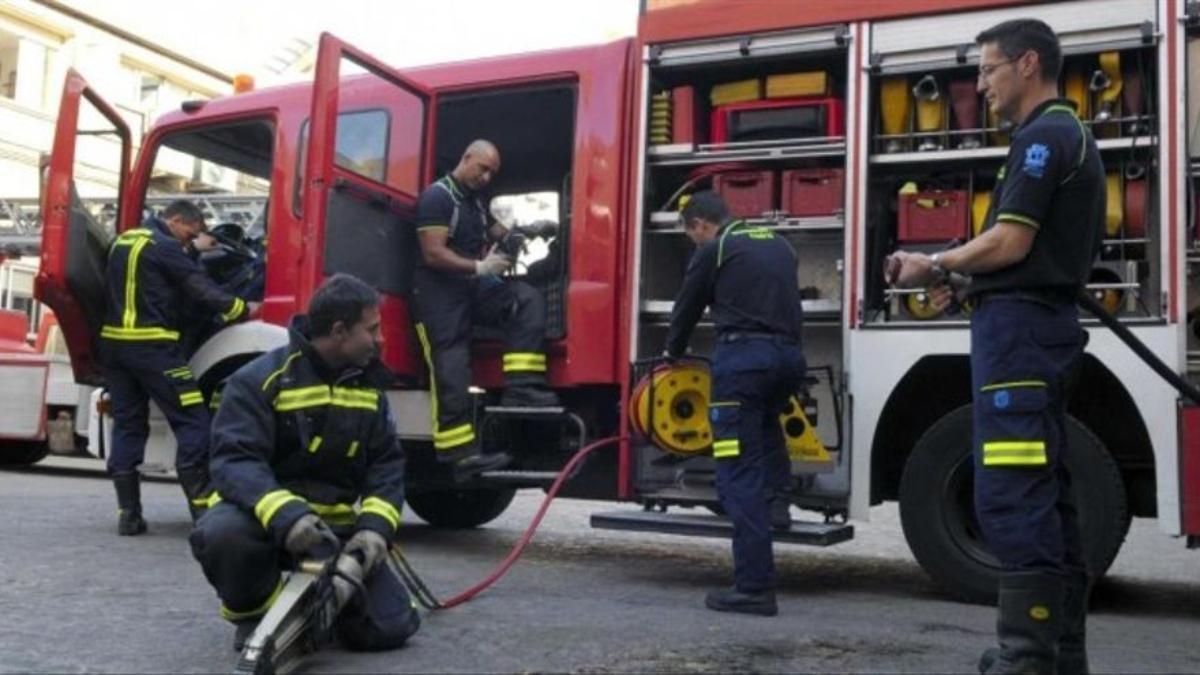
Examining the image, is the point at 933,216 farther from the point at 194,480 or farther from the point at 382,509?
the point at 194,480

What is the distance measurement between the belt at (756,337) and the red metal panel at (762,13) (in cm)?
147

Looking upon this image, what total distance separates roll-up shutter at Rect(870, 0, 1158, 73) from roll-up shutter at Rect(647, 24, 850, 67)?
0.63 ft

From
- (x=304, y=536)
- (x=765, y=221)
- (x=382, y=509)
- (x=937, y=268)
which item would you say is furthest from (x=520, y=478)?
(x=937, y=268)

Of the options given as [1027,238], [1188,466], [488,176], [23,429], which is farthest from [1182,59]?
[23,429]

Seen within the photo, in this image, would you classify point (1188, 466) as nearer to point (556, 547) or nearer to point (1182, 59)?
point (1182, 59)

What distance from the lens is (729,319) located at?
15.5 feet

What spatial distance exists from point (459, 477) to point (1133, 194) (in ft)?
10.6

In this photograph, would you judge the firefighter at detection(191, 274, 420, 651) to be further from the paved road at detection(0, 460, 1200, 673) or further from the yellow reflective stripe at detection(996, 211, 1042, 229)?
the yellow reflective stripe at detection(996, 211, 1042, 229)

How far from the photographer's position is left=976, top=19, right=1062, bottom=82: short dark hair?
3.34 metres

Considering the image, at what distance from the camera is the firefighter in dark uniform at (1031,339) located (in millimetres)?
3127

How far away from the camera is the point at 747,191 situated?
17.8ft

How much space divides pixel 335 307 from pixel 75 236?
136 inches

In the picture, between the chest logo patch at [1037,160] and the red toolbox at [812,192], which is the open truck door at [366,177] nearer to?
Result: the red toolbox at [812,192]

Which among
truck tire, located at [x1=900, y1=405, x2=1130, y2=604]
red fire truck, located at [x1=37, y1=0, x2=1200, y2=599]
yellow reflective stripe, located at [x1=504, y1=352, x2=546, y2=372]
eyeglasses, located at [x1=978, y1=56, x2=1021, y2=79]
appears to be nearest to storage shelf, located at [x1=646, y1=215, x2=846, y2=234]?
red fire truck, located at [x1=37, y1=0, x2=1200, y2=599]
